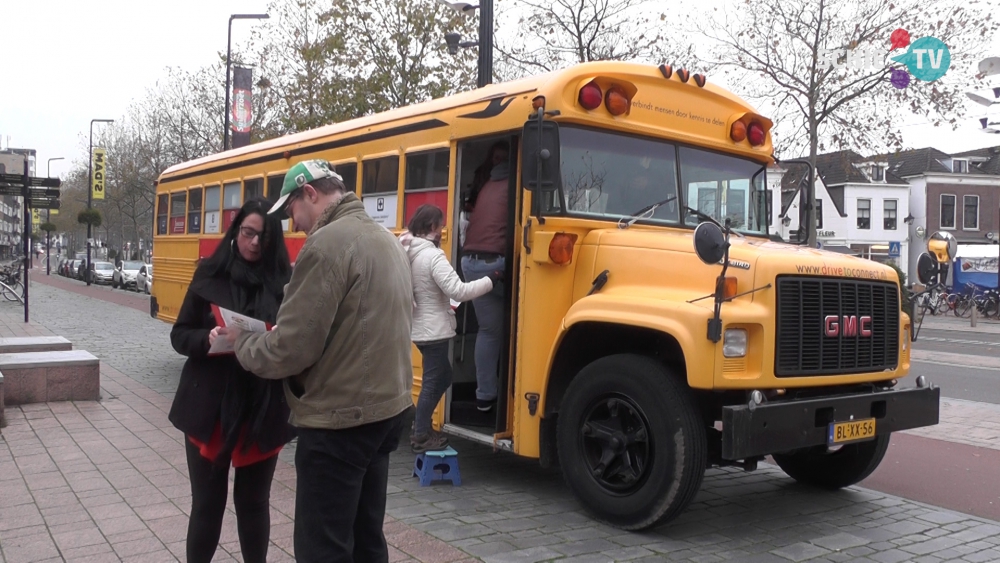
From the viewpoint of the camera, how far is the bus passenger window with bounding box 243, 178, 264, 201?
9398 mm

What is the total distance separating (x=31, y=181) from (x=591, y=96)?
15034mm

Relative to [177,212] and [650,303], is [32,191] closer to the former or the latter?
[177,212]

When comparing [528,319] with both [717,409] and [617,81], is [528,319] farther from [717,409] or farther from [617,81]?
[617,81]

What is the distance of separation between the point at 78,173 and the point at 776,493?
66.5 metres

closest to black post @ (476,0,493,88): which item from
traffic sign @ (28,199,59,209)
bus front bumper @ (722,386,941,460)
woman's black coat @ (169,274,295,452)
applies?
bus front bumper @ (722,386,941,460)

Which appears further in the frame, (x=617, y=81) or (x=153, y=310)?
(x=153, y=310)

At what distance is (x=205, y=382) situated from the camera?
3633 millimetres

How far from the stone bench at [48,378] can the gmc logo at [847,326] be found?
7028 millimetres

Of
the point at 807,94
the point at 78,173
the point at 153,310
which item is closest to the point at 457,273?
the point at 153,310

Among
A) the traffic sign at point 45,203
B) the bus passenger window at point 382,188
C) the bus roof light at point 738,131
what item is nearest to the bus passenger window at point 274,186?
the bus passenger window at point 382,188

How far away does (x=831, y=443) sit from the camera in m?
4.95

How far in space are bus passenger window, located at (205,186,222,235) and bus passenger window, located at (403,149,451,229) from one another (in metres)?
4.35

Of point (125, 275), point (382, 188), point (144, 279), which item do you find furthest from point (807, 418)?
point (125, 275)

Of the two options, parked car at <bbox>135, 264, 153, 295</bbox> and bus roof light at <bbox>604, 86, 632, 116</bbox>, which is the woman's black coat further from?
parked car at <bbox>135, 264, 153, 295</bbox>
